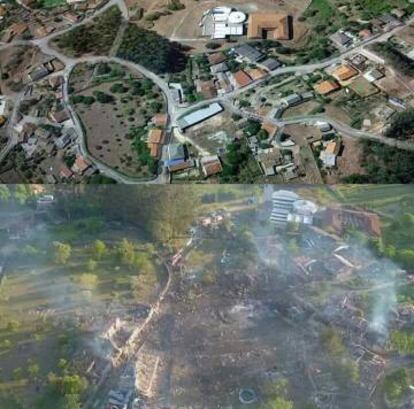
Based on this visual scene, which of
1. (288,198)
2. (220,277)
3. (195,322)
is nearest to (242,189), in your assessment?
(288,198)

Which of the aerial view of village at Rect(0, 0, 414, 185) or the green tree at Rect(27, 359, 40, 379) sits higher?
the aerial view of village at Rect(0, 0, 414, 185)

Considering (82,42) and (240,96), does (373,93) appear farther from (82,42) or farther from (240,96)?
(82,42)

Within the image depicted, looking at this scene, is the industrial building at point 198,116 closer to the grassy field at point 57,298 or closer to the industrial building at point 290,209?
the industrial building at point 290,209

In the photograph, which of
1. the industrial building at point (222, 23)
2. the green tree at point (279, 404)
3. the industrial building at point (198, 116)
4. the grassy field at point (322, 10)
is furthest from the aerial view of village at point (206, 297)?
the grassy field at point (322, 10)

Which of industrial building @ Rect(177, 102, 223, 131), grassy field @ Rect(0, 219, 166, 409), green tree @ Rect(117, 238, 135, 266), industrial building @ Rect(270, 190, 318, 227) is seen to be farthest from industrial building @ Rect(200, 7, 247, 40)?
green tree @ Rect(117, 238, 135, 266)

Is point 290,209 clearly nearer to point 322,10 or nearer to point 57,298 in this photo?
point 57,298

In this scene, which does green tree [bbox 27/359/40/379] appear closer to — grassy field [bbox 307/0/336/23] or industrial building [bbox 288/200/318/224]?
industrial building [bbox 288/200/318/224]
